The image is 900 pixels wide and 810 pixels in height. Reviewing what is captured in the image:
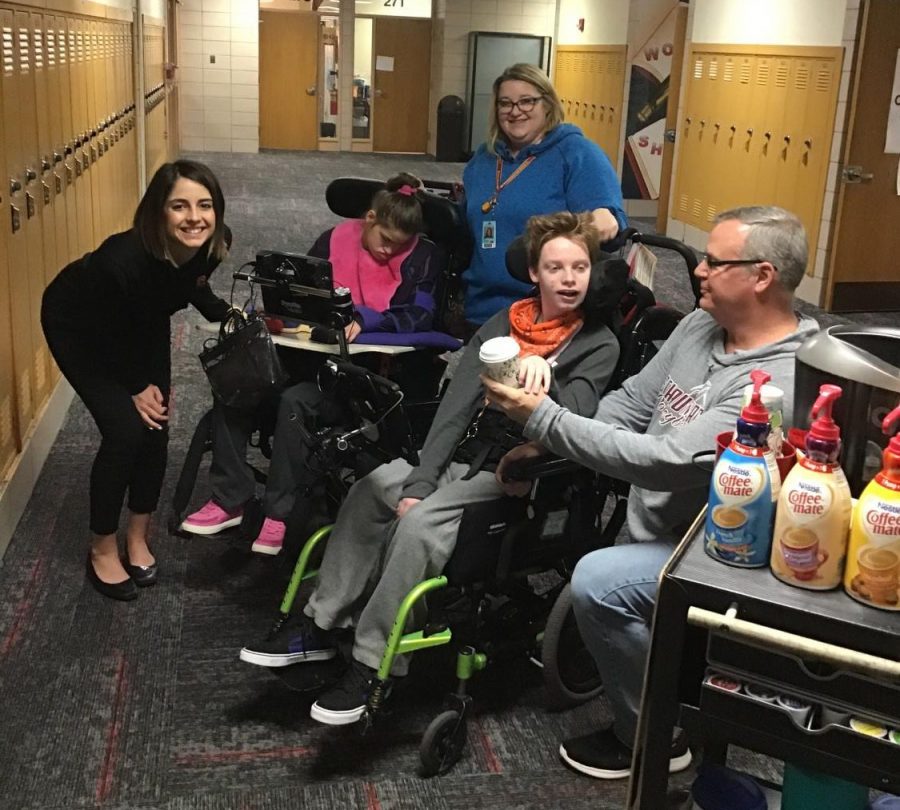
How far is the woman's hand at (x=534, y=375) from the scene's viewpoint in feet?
6.86

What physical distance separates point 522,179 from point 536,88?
0.83 ft

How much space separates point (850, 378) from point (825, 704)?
1.47 feet

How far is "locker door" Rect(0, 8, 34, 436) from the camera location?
3.24 metres

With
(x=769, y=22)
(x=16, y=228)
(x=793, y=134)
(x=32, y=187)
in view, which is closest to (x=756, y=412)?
(x=16, y=228)

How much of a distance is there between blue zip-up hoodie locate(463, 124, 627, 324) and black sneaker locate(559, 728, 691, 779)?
1.26 metres

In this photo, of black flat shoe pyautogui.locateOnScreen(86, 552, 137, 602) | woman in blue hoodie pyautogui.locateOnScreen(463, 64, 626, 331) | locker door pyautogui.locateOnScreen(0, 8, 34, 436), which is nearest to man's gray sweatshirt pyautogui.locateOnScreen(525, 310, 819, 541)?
woman in blue hoodie pyautogui.locateOnScreen(463, 64, 626, 331)

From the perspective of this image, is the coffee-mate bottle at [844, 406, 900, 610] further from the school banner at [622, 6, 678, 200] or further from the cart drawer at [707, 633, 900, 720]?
the school banner at [622, 6, 678, 200]

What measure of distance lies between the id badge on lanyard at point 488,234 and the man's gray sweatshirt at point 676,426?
2.99ft

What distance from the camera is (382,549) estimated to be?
93.8 inches

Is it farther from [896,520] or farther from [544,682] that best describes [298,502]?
[896,520]

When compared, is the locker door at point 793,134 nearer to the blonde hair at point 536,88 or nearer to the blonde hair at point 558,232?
the blonde hair at point 536,88

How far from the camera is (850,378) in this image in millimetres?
1484

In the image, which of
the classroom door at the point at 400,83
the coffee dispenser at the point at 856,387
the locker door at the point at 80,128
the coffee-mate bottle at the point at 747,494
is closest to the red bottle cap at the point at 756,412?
the coffee-mate bottle at the point at 747,494

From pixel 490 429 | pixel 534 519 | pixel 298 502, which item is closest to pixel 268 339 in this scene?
pixel 298 502
